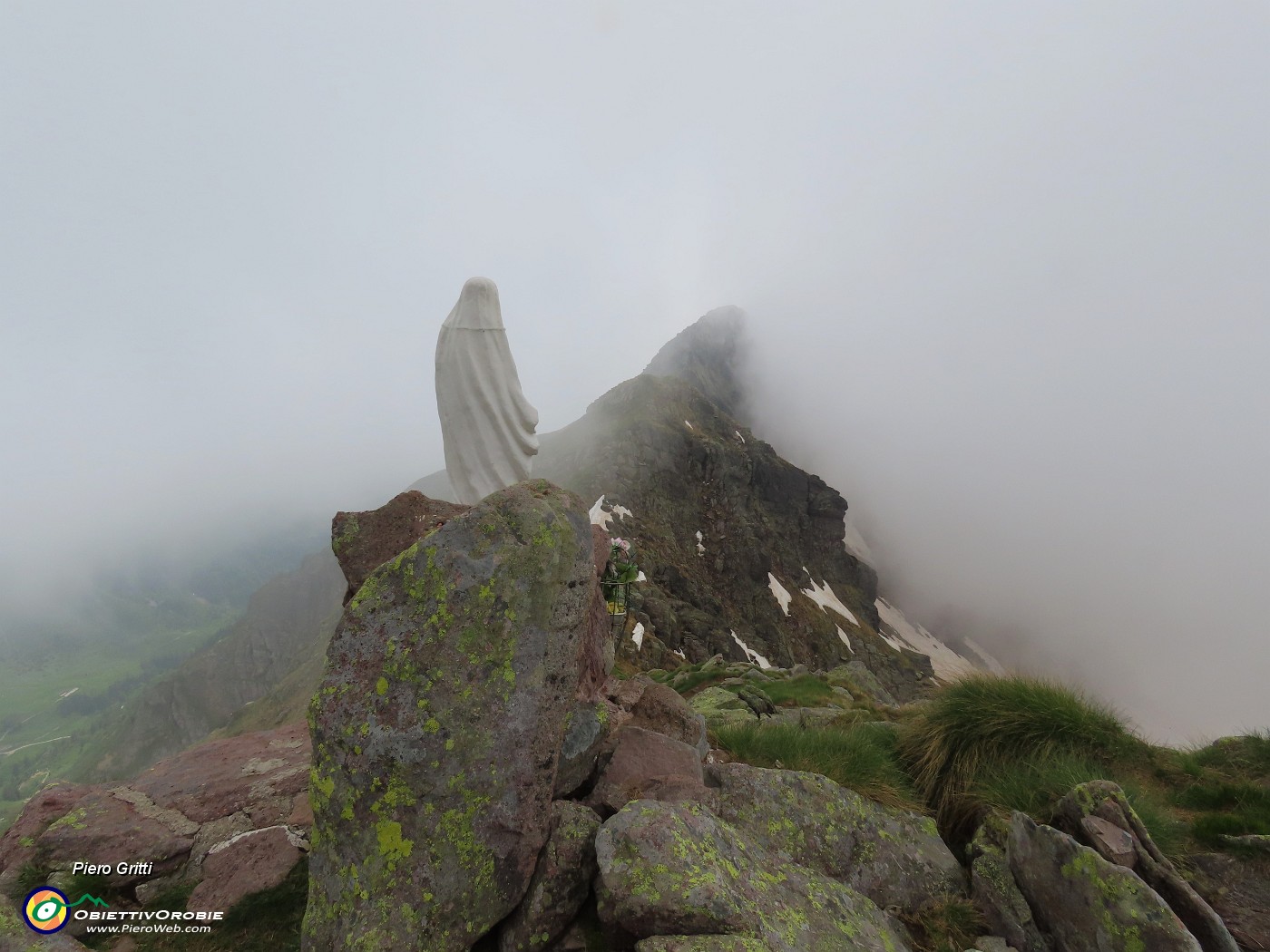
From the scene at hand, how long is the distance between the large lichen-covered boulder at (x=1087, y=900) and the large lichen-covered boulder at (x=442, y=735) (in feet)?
12.1

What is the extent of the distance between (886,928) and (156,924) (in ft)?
18.9

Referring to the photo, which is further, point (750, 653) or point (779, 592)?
point (779, 592)

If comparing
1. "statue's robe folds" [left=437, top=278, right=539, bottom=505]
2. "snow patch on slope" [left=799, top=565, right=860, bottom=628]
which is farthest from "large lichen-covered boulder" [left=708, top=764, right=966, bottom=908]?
"snow patch on slope" [left=799, top=565, right=860, bottom=628]

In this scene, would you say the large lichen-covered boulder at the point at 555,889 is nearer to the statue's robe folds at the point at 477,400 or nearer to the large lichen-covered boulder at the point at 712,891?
the large lichen-covered boulder at the point at 712,891

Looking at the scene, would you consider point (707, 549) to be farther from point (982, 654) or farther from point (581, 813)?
point (982, 654)

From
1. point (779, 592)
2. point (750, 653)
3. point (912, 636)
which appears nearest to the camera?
point (750, 653)

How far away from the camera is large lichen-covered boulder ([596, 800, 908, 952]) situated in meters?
3.67

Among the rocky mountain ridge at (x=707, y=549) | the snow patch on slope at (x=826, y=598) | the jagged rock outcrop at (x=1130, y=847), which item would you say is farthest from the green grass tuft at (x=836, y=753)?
the snow patch on slope at (x=826, y=598)

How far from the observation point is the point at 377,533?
20.7 ft

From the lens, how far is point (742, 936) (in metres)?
3.60

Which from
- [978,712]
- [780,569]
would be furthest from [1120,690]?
[978,712]

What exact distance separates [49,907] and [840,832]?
6.61m

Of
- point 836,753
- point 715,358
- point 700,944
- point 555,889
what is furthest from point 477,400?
point 715,358

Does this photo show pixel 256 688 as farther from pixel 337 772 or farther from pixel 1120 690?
pixel 1120 690
